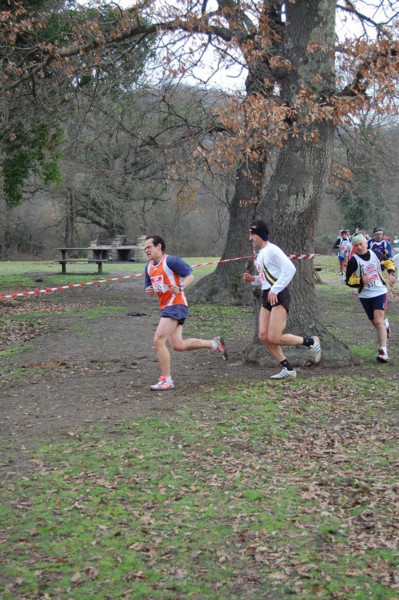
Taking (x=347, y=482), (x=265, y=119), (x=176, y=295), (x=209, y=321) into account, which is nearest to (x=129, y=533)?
(x=347, y=482)

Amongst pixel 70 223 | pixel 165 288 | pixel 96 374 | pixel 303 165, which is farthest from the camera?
pixel 70 223

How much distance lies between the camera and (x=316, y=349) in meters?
10.4

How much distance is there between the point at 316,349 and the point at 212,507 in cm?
503

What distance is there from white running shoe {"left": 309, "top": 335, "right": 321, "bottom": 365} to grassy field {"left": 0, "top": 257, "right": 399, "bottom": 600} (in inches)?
67.4

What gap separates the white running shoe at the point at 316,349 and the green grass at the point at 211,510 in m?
2.02

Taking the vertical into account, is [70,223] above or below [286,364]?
above

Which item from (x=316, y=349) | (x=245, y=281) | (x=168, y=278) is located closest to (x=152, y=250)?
(x=168, y=278)

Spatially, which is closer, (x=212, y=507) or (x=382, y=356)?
(x=212, y=507)

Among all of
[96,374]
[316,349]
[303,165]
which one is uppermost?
[303,165]

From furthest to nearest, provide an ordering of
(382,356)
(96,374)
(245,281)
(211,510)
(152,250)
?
(382,356) < (96,374) < (245,281) < (152,250) < (211,510)

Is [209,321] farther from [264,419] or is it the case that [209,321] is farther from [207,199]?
[207,199]

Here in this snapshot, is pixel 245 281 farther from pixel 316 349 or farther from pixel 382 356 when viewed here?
pixel 382 356

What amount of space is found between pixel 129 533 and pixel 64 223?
55.7 metres

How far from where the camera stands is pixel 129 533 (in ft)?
17.0
